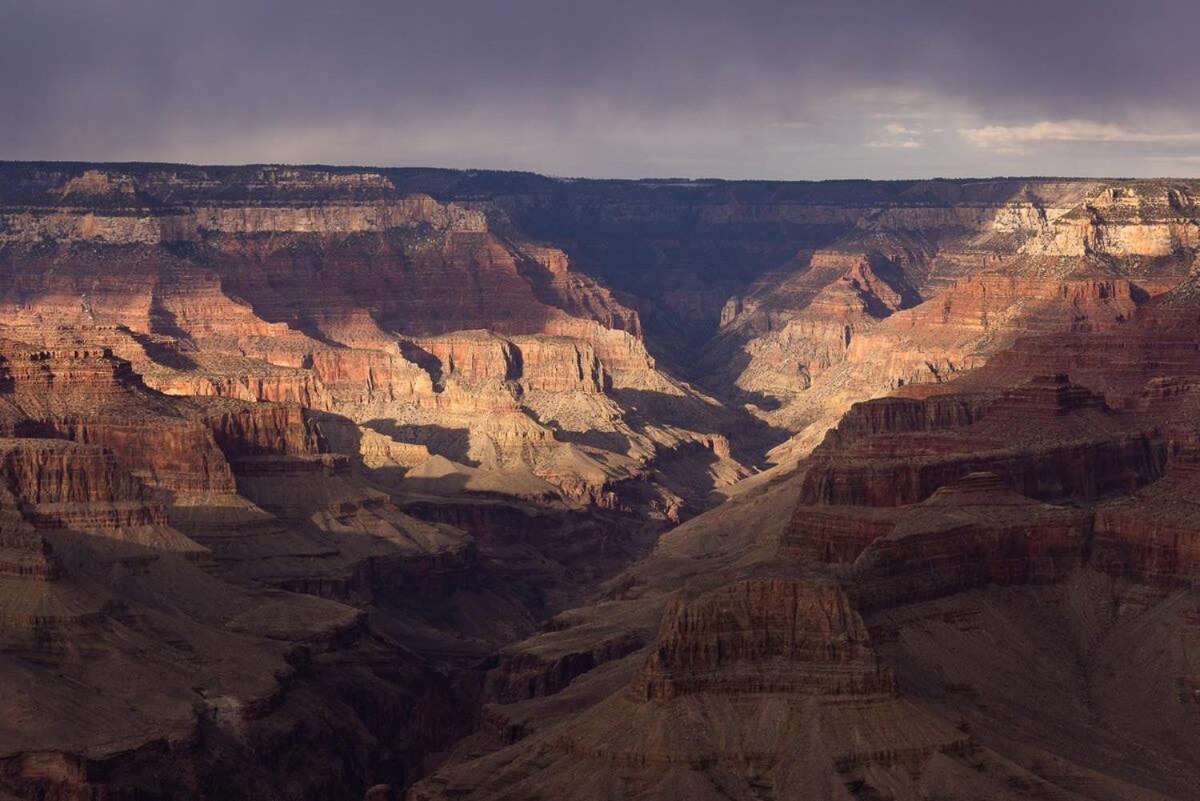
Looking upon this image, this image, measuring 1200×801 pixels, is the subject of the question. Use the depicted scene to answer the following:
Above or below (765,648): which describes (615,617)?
below

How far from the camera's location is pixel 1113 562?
124312 mm

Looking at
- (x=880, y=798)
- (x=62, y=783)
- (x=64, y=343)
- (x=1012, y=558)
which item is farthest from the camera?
(x=64, y=343)

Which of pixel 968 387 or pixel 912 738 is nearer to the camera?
pixel 912 738

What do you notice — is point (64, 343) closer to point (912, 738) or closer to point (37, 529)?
point (37, 529)

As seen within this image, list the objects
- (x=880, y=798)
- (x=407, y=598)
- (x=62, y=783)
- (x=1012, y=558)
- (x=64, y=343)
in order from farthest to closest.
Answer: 1. (x=64, y=343)
2. (x=407, y=598)
3. (x=1012, y=558)
4. (x=62, y=783)
5. (x=880, y=798)

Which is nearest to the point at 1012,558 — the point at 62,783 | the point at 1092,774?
the point at 1092,774

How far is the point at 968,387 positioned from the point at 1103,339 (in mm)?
8791

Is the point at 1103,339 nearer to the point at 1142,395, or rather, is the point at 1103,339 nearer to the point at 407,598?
the point at 1142,395

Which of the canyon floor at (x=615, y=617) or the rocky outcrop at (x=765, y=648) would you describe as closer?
the canyon floor at (x=615, y=617)

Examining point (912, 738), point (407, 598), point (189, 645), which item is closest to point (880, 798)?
point (912, 738)

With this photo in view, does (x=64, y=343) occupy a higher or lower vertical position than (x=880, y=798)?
higher

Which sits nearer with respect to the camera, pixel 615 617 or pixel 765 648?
pixel 765 648

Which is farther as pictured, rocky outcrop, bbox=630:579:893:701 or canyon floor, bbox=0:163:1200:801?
rocky outcrop, bbox=630:579:893:701

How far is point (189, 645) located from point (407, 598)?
3780 centimetres
